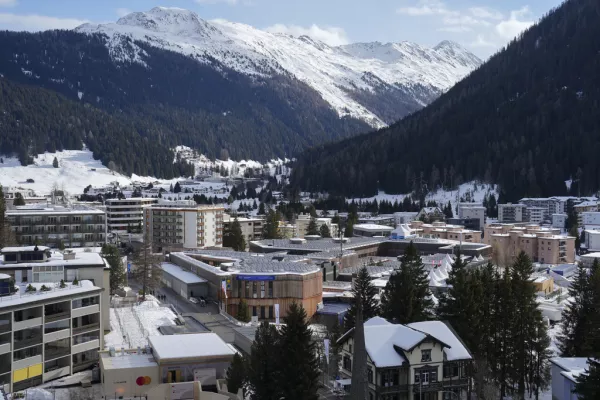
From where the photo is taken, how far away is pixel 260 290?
52.6 metres

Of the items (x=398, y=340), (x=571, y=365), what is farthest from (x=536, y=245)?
(x=398, y=340)

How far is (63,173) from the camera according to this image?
172 meters

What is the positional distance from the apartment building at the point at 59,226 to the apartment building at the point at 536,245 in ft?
156

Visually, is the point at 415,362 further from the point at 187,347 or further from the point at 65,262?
the point at 65,262

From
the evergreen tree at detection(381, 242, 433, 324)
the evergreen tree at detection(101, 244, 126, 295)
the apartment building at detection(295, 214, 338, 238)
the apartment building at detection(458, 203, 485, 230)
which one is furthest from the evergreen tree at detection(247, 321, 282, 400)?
the apartment building at detection(458, 203, 485, 230)

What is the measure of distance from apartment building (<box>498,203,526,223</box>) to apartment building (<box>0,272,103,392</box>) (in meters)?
98.5

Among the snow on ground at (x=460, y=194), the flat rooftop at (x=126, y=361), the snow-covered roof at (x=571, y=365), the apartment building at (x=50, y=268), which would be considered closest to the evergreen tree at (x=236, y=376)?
the flat rooftop at (x=126, y=361)

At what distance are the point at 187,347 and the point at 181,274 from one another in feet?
104

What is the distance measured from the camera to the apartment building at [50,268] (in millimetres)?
36281

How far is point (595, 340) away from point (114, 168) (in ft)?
568

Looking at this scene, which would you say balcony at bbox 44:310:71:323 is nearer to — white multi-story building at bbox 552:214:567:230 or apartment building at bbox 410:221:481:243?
apartment building at bbox 410:221:481:243

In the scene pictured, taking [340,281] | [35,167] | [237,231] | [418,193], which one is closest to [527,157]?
[418,193]

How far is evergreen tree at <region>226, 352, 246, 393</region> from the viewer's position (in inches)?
1148

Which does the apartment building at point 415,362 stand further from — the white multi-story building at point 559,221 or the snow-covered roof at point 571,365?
the white multi-story building at point 559,221
